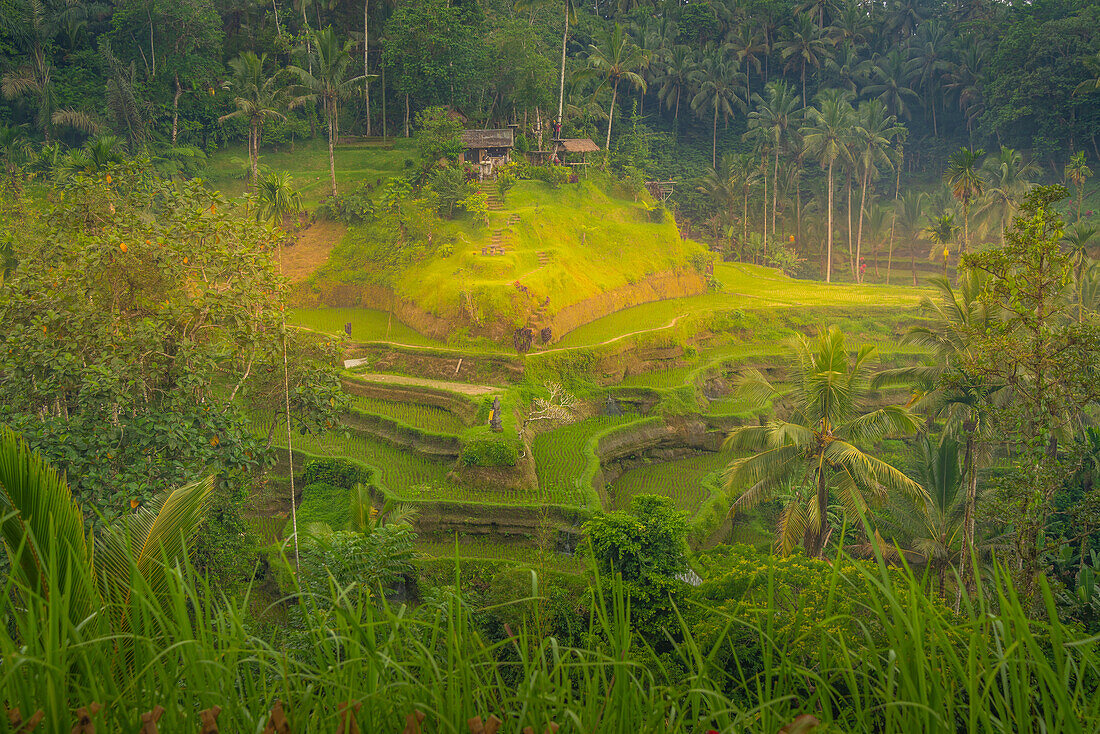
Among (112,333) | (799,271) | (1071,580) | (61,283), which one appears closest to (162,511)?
(112,333)

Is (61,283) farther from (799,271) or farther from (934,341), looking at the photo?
(799,271)

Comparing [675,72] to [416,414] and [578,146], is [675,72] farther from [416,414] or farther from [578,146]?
[416,414]

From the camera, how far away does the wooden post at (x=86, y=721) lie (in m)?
2.22

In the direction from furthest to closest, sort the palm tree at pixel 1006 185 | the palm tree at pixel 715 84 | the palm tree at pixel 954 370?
the palm tree at pixel 715 84, the palm tree at pixel 1006 185, the palm tree at pixel 954 370

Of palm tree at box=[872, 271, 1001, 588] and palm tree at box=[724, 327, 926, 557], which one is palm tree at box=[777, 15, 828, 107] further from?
palm tree at box=[724, 327, 926, 557]

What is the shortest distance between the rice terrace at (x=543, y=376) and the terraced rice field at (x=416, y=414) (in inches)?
7.7

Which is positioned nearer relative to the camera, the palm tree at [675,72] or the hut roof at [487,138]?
the hut roof at [487,138]

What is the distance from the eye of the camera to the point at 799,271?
46688mm

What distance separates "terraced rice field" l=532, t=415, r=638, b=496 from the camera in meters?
16.6

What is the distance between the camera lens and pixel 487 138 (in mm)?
31438

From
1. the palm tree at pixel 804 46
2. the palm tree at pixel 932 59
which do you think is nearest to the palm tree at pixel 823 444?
the palm tree at pixel 804 46

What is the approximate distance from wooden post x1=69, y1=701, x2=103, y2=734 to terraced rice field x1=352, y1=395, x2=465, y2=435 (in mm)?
16034

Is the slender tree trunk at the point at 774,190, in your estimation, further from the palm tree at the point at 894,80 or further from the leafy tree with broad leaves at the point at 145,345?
the leafy tree with broad leaves at the point at 145,345

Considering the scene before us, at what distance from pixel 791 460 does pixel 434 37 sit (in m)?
27.3
